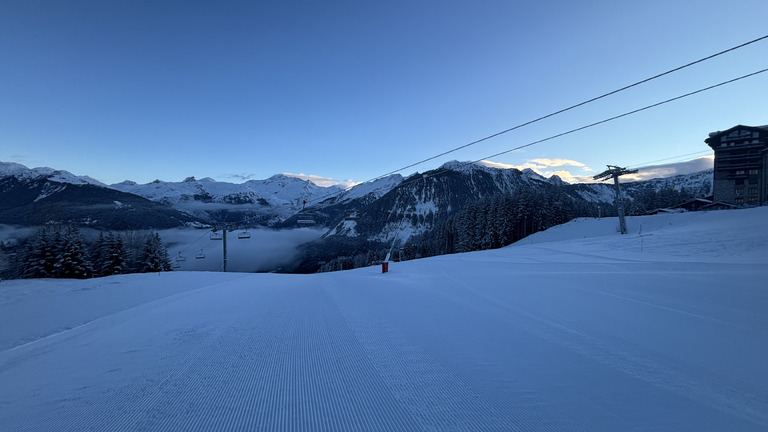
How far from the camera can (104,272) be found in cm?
3647

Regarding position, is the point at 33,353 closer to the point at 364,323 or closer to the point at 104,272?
the point at 364,323

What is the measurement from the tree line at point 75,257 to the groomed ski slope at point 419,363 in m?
36.6

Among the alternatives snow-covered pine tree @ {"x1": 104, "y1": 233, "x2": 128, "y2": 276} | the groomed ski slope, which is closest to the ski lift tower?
the groomed ski slope

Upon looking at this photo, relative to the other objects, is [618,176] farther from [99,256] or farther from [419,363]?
[99,256]

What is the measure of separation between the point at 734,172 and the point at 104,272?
93.3 metres

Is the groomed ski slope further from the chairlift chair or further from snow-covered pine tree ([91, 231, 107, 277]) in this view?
snow-covered pine tree ([91, 231, 107, 277])

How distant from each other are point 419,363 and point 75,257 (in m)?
46.2

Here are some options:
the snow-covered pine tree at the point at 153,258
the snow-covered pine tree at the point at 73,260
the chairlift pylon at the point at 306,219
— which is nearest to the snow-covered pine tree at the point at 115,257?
the snow-covered pine tree at the point at 73,260

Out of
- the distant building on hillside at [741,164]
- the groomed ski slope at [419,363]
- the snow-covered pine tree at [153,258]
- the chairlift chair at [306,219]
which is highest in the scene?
the distant building on hillside at [741,164]

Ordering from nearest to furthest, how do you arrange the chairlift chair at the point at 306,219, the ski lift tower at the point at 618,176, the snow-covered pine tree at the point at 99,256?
the chairlift chair at the point at 306,219
the ski lift tower at the point at 618,176
the snow-covered pine tree at the point at 99,256

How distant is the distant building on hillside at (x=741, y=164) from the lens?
47500mm

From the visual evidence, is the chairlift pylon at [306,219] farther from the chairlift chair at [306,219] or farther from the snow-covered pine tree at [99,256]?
the snow-covered pine tree at [99,256]

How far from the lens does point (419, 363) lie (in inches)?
143

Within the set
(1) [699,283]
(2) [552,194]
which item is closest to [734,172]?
(2) [552,194]
